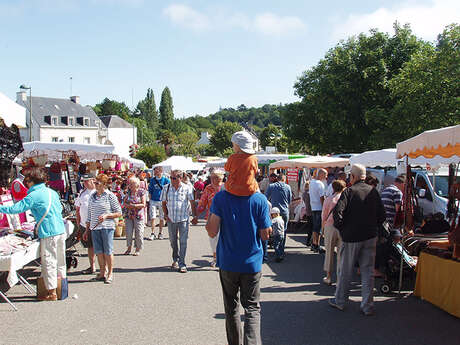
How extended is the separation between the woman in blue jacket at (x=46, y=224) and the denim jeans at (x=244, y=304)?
3.47 m

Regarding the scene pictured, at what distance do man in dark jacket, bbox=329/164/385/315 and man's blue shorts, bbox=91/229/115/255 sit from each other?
156 inches

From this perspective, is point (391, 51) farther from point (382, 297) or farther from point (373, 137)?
point (382, 297)

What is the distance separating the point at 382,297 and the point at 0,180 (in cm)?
591

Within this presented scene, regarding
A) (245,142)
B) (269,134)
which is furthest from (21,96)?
(245,142)

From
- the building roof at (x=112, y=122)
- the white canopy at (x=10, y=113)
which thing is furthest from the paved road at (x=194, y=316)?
the building roof at (x=112, y=122)

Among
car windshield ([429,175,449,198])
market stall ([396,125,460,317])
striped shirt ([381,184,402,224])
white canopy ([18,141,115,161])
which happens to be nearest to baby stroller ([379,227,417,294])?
market stall ([396,125,460,317])

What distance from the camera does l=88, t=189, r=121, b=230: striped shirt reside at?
7.48 meters

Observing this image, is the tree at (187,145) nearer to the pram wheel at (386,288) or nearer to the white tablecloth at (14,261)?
the white tablecloth at (14,261)

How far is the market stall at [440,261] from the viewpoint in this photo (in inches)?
219

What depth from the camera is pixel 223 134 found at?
93.5 m

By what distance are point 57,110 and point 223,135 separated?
39.3 m

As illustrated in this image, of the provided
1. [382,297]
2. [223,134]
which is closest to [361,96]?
[382,297]

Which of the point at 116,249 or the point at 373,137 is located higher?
the point at 373,137

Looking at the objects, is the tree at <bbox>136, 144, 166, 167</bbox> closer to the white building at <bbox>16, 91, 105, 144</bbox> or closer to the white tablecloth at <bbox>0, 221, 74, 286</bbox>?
the white building at <bbox>16, 91, 105, 144</bbox>
